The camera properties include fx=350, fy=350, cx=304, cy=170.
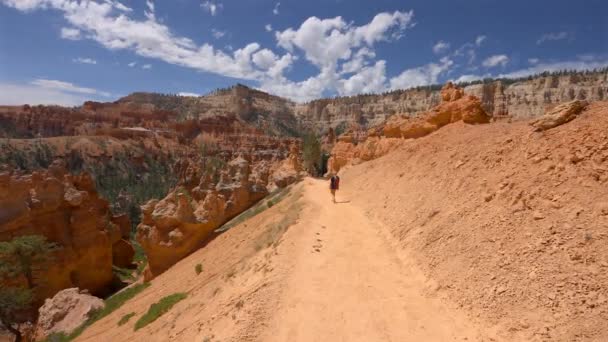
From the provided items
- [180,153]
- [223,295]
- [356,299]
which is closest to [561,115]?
[356,299]

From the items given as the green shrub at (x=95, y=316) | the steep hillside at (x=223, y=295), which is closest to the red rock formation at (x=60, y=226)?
the green shrub at (x=95, y=316)

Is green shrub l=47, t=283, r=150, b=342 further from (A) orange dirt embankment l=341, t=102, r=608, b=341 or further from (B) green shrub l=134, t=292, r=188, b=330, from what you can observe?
(A) orange dirt embankment l=341, t=102, r=608, b=341

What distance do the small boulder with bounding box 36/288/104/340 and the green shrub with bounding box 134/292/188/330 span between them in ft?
24.1

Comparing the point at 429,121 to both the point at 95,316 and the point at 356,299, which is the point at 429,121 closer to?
the point at 356,299

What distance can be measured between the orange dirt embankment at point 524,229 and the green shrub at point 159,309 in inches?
288

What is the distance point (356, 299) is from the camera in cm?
740

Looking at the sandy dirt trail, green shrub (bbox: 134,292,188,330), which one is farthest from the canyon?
green shrub (bbox: 134,292,188,330)

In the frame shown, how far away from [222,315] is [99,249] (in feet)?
76.5

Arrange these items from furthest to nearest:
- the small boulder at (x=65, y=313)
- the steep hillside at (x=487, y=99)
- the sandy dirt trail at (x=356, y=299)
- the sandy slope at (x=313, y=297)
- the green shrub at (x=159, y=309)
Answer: the steep hillside at (x=487, y=99)
the small boulder at (x=65, y=313)
the green shrub at (x=159, y=309)
the sandy slope at (x=313, y=297)
the sandy dirt trail at (x=356, y=299)

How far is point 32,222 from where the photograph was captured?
2369 centimetres

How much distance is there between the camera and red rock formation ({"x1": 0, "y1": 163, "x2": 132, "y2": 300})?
2245 centimetres

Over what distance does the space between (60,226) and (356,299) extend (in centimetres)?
2565

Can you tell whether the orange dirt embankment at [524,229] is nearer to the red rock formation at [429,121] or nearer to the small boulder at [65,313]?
the red rock formation at [429,121]

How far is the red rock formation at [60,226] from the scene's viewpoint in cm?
2245
